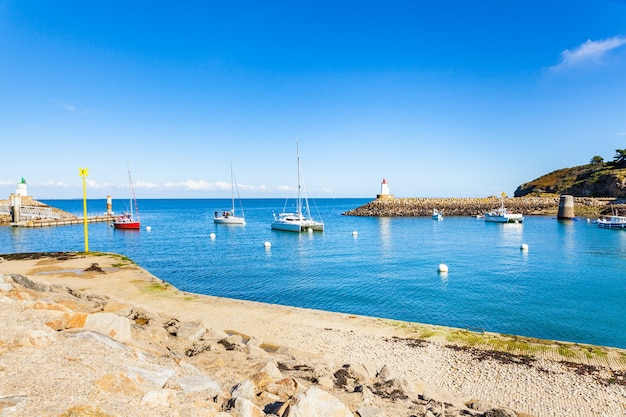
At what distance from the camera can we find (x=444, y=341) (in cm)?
1443

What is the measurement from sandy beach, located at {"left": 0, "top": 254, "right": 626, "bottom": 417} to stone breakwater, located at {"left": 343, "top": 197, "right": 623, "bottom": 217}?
302ft

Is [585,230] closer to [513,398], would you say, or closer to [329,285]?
[329,285]

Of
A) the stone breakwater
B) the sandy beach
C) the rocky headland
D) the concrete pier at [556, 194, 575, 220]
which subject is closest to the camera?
the sandy beach

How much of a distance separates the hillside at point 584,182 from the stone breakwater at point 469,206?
740 cm

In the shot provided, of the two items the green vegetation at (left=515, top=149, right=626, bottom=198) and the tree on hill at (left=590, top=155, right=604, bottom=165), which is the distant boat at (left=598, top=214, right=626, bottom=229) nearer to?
the green vegetation at (left=515, top=149, right=626, bottom=198)

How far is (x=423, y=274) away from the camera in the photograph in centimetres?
3070

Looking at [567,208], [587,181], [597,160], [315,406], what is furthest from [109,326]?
[597,160]

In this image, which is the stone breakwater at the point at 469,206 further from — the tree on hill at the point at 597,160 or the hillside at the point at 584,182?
the tree on hill at the point at 597,160

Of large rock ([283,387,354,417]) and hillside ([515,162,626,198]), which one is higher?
hillside ([515,162,626,198])

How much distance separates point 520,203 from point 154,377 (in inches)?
4626

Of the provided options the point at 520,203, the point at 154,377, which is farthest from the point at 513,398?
the point at 520,203

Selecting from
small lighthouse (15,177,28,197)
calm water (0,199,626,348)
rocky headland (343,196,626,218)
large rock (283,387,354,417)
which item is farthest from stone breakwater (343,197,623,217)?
large rock (283,387,354,417)

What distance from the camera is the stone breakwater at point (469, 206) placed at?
317 feet

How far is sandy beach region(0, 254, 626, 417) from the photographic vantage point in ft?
18.3
